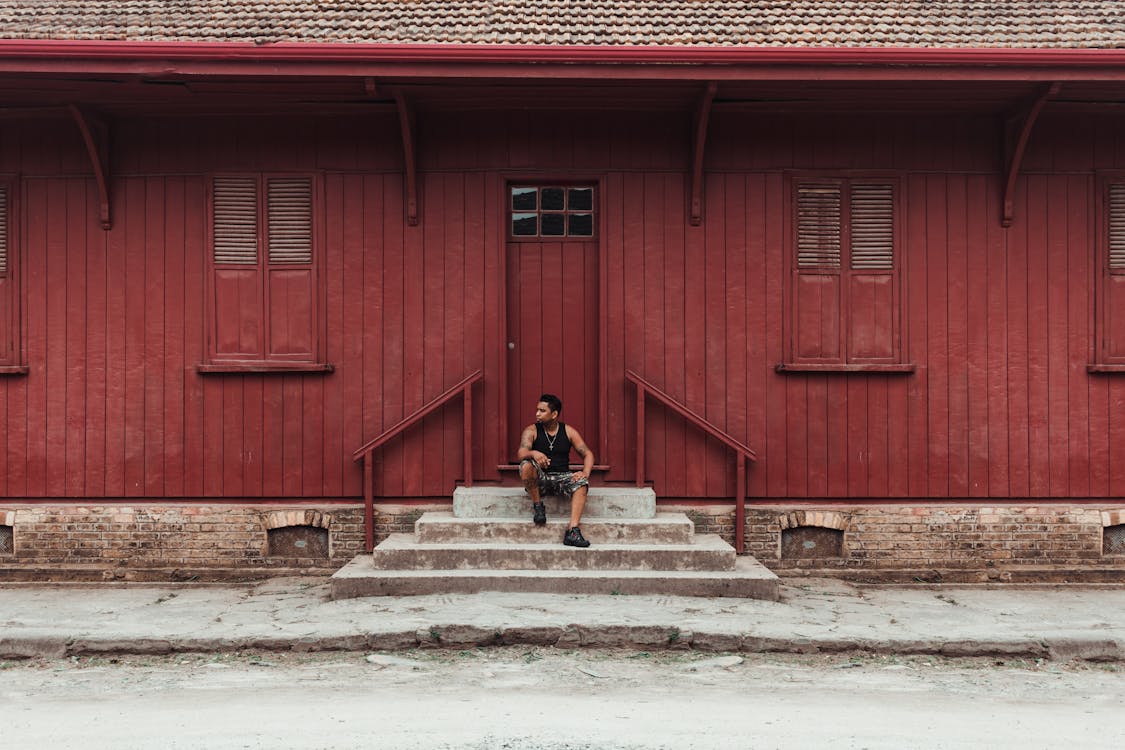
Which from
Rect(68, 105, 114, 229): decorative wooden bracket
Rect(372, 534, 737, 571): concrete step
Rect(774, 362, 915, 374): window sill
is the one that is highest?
Rect(68, 105, 114, 229): decorative wooden bracket

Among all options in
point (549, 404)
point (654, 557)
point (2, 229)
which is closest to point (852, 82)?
point (549, 404)

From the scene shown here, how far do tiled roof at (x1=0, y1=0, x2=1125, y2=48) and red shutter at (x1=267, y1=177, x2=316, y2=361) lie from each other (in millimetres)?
1431

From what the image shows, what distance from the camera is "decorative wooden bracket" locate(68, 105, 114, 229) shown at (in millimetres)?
8617

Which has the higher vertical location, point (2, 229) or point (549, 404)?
point (2, 229)

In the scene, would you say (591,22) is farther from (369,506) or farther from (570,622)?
(570,622)

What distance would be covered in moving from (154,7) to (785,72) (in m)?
5.94

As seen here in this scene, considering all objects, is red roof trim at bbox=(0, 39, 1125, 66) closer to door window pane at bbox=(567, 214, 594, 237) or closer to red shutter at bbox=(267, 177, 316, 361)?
red shutter at bbox=(267, 177, 316, 361)

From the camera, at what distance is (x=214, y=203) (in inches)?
354

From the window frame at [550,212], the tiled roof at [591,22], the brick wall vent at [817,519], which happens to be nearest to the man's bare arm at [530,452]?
the window frame at [550,212]

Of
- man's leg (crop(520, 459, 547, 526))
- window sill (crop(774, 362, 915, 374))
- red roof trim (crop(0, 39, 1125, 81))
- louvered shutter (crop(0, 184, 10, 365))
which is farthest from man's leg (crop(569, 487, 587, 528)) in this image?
louvered shutter (crop(0, 184, 10, 365))

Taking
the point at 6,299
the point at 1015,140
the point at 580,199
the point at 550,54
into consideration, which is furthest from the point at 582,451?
the point at 6,299

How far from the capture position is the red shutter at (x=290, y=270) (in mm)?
9016

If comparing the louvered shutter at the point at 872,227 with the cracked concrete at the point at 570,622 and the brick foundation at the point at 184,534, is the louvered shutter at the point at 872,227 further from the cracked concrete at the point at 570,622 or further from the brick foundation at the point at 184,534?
the brick foundation at the point at 184,534

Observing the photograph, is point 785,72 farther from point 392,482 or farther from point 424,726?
point 424,726
